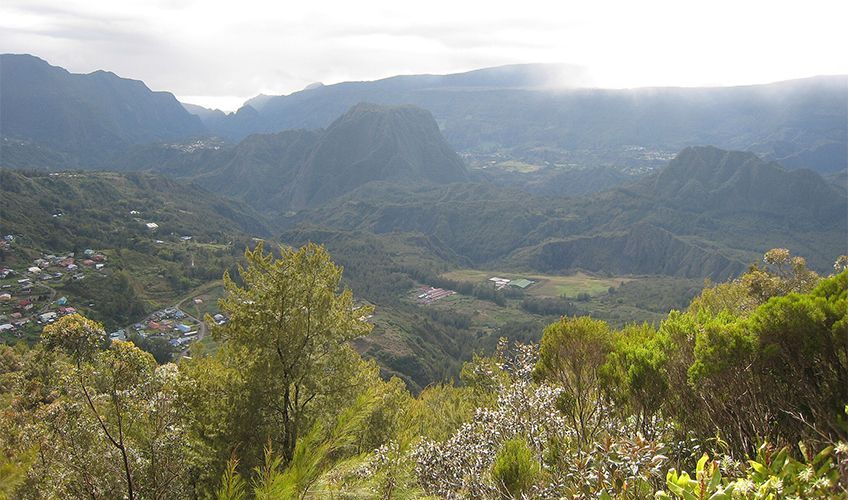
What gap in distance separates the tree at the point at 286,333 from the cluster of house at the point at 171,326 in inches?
3961

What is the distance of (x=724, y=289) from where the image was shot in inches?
1383

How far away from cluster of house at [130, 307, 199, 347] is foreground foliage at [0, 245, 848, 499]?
99.7 metres

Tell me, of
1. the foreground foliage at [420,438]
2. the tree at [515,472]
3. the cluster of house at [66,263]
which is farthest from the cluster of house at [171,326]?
the tree at [515,472]

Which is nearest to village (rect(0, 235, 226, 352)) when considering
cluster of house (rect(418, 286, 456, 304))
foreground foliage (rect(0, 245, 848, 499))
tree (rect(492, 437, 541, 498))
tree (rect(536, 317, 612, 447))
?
cluster of house (rect(418, 286, 456, 304))

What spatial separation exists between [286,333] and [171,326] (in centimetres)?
11514

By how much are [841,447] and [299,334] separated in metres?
11.4

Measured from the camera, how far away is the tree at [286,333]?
12.9 meters

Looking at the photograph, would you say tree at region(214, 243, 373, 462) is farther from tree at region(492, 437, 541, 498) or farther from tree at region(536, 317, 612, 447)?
tree at region(492, 437, 541, 498)

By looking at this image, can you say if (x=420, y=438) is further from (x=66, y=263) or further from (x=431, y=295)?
(x=431, y=295)

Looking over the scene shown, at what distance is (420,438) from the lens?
510 inches

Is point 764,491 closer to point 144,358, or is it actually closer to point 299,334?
point 144,358

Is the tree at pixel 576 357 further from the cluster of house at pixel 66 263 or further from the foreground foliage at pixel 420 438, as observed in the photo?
the cluster of house at pixel 66 263

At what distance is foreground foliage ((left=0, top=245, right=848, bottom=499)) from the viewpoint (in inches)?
Result: 238

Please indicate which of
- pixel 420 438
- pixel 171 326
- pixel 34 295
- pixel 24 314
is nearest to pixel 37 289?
pixel 34 295
